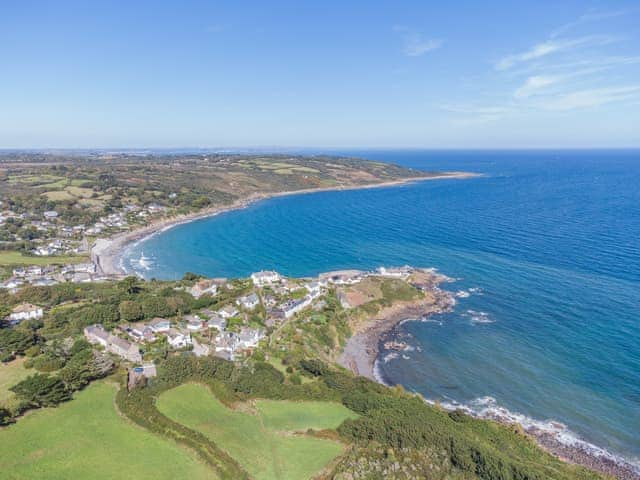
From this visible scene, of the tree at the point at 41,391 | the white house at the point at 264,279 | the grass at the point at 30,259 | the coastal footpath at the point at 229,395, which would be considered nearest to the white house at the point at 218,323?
the coastal footpath at the point at 229,395

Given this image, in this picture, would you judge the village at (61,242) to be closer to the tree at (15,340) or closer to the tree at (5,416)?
the tree at (15,340)

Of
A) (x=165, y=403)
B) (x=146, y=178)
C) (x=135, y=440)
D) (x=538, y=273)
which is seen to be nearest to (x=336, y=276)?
(x=538, y=273)

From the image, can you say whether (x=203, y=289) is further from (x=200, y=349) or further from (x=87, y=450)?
(x=87, y=450)

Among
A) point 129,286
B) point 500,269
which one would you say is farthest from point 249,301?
point 500,269

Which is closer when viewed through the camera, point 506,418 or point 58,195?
point 506,418

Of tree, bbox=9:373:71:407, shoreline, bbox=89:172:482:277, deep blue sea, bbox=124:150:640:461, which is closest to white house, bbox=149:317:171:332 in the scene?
tree, bbox=9:373:71:407

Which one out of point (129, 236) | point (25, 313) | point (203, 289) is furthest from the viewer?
point (129, 236)
